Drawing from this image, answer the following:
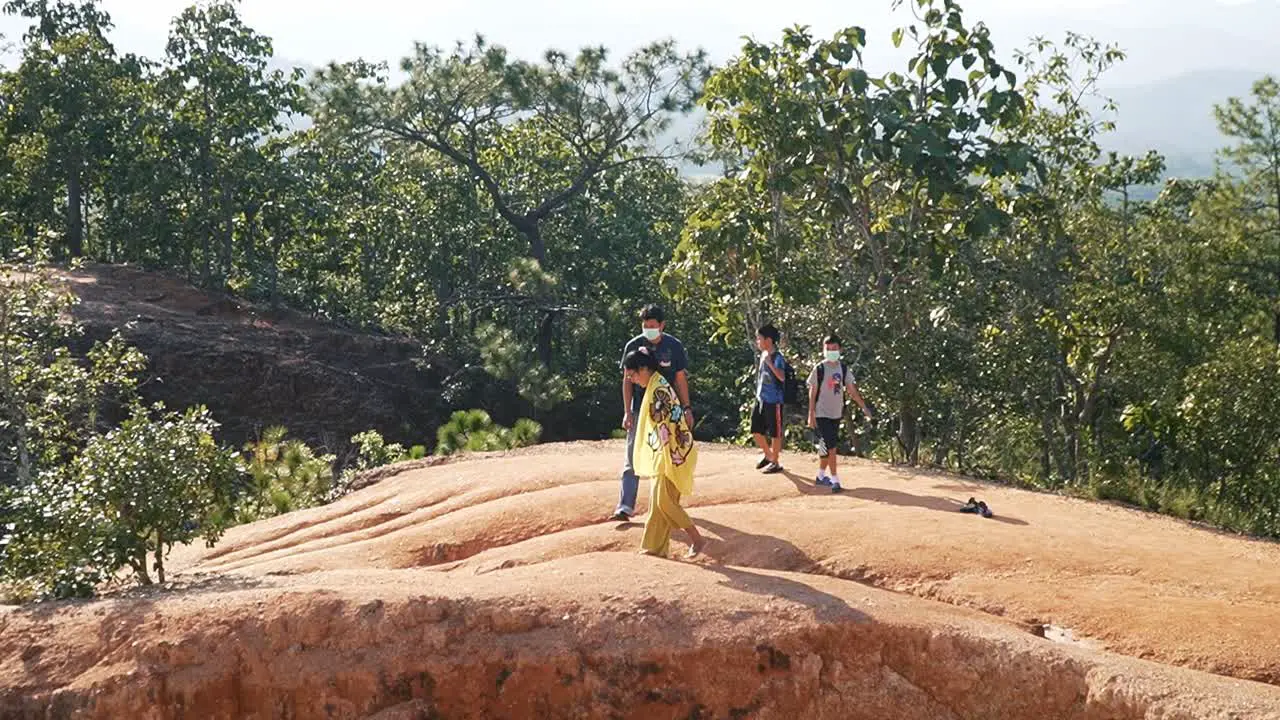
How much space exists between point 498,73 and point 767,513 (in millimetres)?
19397

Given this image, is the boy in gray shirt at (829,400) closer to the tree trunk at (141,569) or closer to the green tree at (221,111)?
the tree trunk at (141,569)

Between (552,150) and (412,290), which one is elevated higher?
(552,150)

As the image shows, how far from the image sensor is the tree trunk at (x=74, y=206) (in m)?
32.5

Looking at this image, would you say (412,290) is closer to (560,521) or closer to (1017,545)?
(560,521)

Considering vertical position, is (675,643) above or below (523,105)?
below

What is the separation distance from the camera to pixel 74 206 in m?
33.0

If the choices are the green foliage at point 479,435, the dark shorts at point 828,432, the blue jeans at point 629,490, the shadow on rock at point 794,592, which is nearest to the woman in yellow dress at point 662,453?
the shadow on rock at point 794,592

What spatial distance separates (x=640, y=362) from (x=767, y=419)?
3.28m

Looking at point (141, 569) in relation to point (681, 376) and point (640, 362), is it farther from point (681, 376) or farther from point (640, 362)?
point (681, 376)

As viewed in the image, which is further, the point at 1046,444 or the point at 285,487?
the point at 1046,444

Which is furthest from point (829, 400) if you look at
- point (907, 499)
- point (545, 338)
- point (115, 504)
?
point (545, 338)

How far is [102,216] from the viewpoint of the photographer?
120ft

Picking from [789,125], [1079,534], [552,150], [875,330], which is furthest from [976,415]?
[552,150]

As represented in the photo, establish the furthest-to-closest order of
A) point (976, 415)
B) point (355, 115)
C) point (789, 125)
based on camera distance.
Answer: point (355, 115), point (976, 415), point (789, 125)
